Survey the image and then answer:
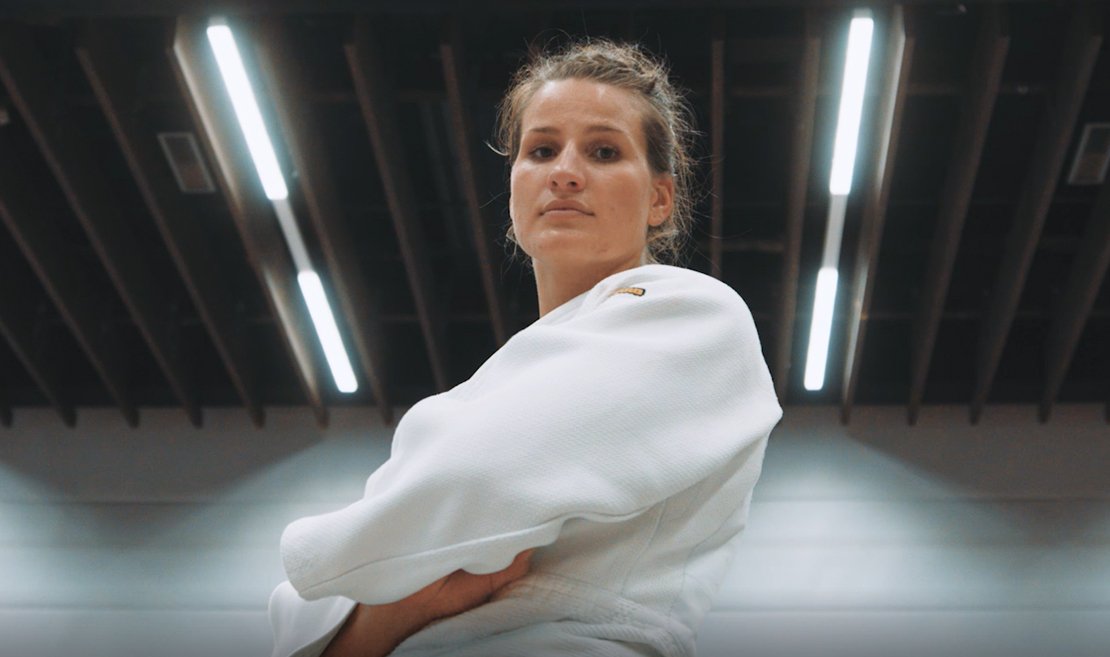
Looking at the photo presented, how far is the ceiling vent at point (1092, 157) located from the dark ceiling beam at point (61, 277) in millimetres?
5576

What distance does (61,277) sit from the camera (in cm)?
639

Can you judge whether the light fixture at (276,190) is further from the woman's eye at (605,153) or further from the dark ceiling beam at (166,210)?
the woman's eye at (605,153)

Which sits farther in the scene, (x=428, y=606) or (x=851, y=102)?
(x=851, y=102)

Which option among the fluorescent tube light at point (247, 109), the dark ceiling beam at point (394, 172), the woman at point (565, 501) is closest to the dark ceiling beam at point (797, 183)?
the dark ceiling beam at point (394, 172)

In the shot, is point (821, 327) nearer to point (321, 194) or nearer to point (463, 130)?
point (463, 130)

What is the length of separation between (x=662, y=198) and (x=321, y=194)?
449 centimetres

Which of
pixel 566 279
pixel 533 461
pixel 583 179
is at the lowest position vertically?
pixel 533 461

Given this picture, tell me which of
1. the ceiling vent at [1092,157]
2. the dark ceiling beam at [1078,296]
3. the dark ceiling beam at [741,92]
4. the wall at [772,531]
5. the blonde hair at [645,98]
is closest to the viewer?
the blonde hair at [645,98]

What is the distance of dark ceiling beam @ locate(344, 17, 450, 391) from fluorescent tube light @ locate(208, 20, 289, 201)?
0.50 m

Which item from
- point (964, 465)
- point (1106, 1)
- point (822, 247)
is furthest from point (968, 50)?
point (964, 465)

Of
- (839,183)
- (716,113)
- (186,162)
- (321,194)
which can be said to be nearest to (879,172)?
(839,183)

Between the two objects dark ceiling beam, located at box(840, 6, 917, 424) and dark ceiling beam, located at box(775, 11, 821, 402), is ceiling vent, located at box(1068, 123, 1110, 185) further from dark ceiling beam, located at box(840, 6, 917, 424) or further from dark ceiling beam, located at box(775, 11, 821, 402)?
dark ceiling beam, located at box(775, 11, 821, 402)

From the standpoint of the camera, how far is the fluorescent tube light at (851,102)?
502cm

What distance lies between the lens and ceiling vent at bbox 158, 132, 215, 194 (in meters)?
5.77
